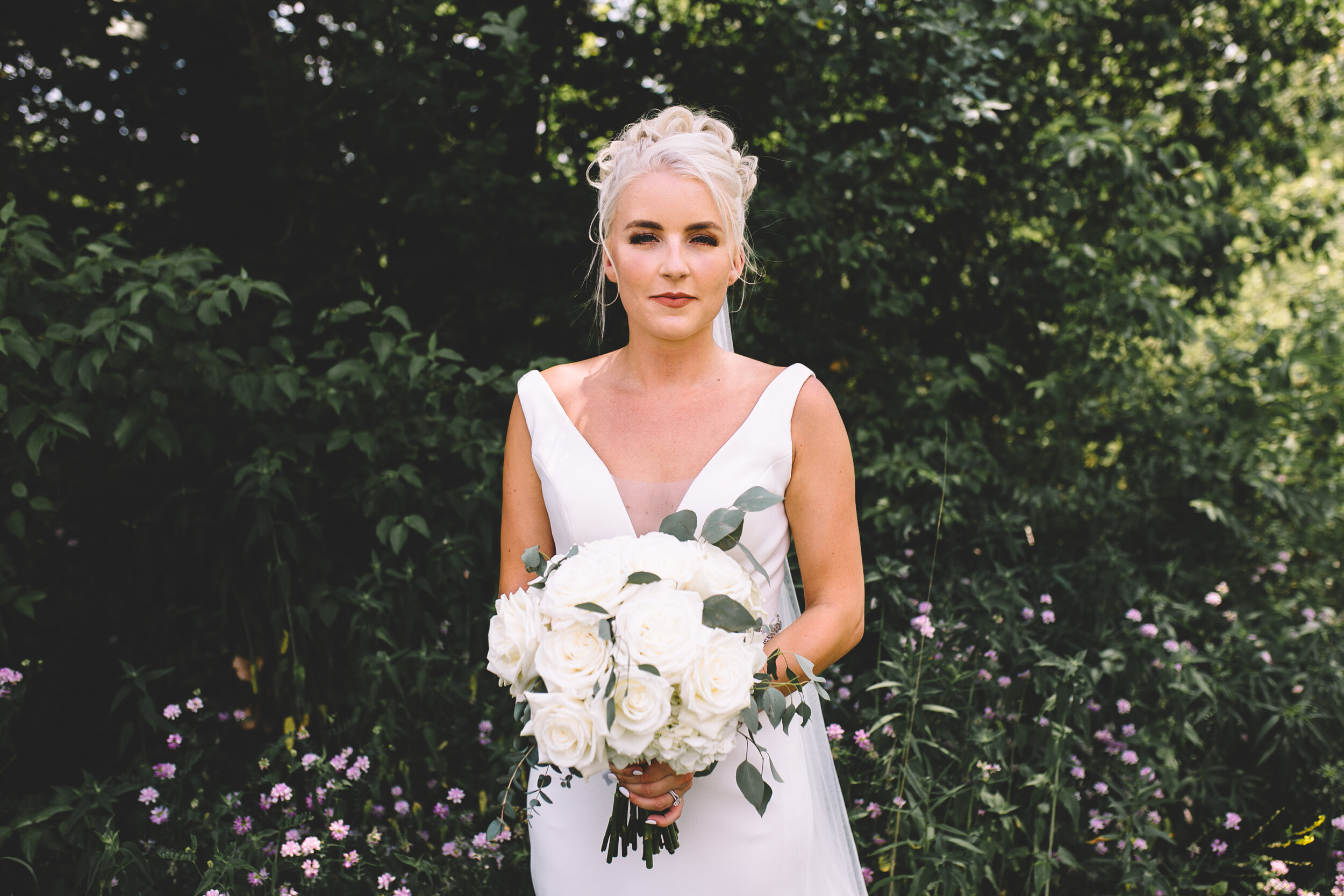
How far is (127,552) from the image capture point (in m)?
3.20

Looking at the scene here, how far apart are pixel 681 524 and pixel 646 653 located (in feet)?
0.85

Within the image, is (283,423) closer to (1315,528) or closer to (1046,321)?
(1046,321)

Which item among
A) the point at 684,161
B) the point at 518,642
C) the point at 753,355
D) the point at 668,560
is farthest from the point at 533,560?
the point at 753,355

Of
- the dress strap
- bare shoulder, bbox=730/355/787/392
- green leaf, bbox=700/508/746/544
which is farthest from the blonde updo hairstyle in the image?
green leaf, bbox=700/508/746/544

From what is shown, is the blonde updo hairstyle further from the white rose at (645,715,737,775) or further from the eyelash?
the white rose at (645,715,737,775)

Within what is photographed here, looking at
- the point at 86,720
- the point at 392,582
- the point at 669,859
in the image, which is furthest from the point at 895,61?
the point at 86,720

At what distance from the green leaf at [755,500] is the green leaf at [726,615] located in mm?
173

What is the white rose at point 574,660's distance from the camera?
1331 millimetres

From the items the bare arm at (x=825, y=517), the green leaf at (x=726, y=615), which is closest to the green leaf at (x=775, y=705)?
the green leaf at (x=726, y=615)

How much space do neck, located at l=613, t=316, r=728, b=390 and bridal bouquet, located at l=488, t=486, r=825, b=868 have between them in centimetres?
48

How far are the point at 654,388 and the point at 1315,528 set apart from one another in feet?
12.5

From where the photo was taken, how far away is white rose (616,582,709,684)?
1.31 meters

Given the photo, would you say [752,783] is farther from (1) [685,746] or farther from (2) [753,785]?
(1) [685,746]

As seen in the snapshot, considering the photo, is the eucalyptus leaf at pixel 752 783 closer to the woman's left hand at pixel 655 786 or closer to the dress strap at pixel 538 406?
the woman's left hand at pixel 655 786
